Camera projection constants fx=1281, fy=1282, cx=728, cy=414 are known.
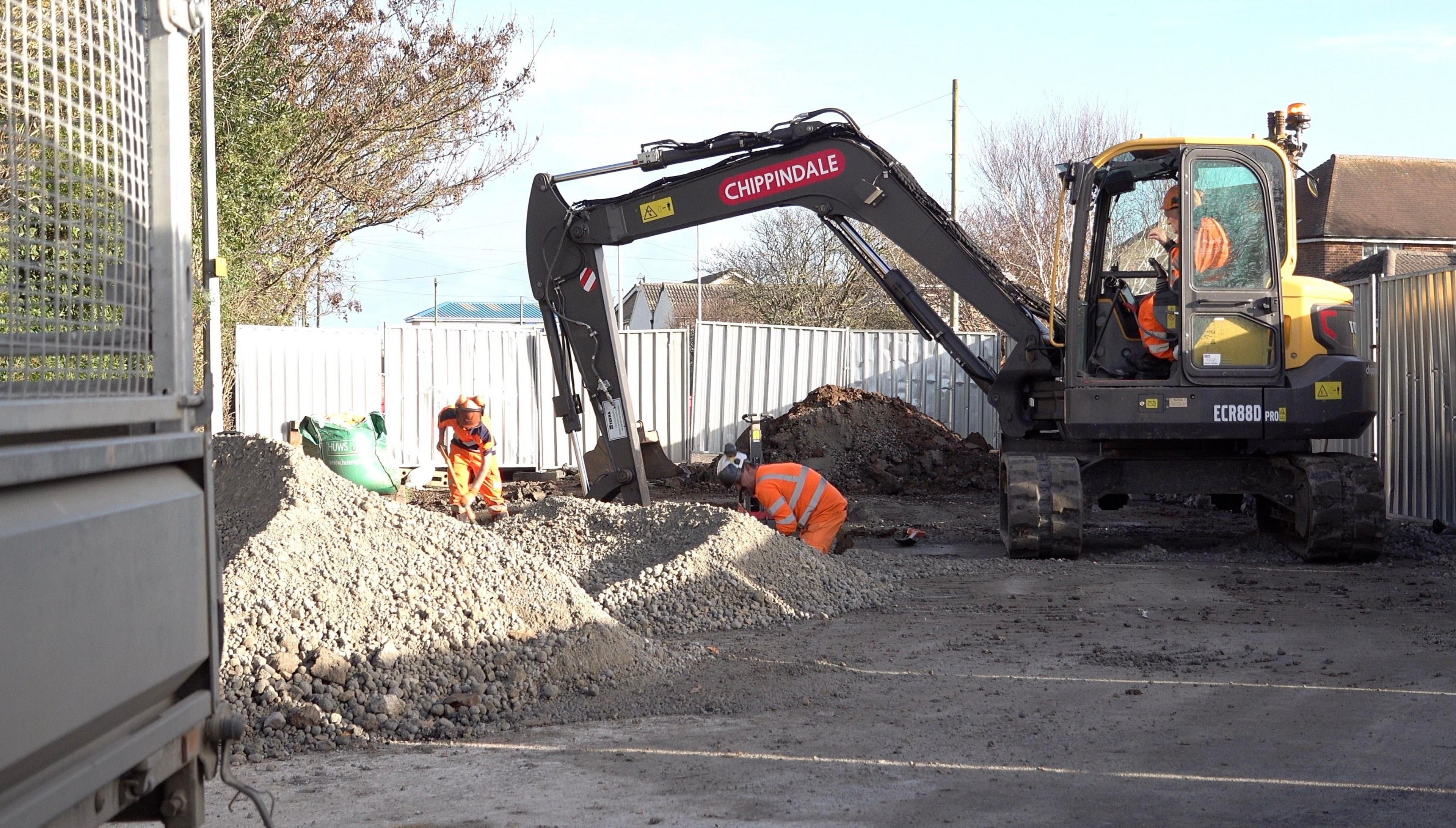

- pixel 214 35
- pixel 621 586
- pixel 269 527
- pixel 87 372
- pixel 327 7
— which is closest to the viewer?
pixel 87 372

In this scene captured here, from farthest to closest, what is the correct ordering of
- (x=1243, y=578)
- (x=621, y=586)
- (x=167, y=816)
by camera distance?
(x=1243, y=578), (x=621, y=586), (x=167, y=816)

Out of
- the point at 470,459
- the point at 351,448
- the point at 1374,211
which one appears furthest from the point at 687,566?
the point at 1374,211

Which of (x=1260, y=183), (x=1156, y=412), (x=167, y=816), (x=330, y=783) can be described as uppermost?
(x=1260, y=183)

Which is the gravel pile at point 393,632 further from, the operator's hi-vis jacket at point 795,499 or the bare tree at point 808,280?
the bare tree at point 808,280

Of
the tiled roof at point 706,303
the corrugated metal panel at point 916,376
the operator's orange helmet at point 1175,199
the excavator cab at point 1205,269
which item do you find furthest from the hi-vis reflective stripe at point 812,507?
the tiled roof at point 706,303

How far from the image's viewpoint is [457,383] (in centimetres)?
1900

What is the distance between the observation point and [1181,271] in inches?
406

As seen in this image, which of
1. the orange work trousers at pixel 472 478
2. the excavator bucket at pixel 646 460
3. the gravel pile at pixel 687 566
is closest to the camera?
the gravel pile at pixel 687 566

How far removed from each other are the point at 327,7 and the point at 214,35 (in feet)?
12.0

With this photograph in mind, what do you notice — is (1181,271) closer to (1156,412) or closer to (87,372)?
(1156,412)

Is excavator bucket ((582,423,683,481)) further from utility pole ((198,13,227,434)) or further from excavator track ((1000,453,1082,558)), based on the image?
utility pole ((198,13,227,434))

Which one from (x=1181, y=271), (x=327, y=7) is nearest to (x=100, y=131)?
(x=1181, y=271)

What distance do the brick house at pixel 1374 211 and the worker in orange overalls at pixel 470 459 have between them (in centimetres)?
2412

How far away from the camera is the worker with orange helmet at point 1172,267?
10352 mm
